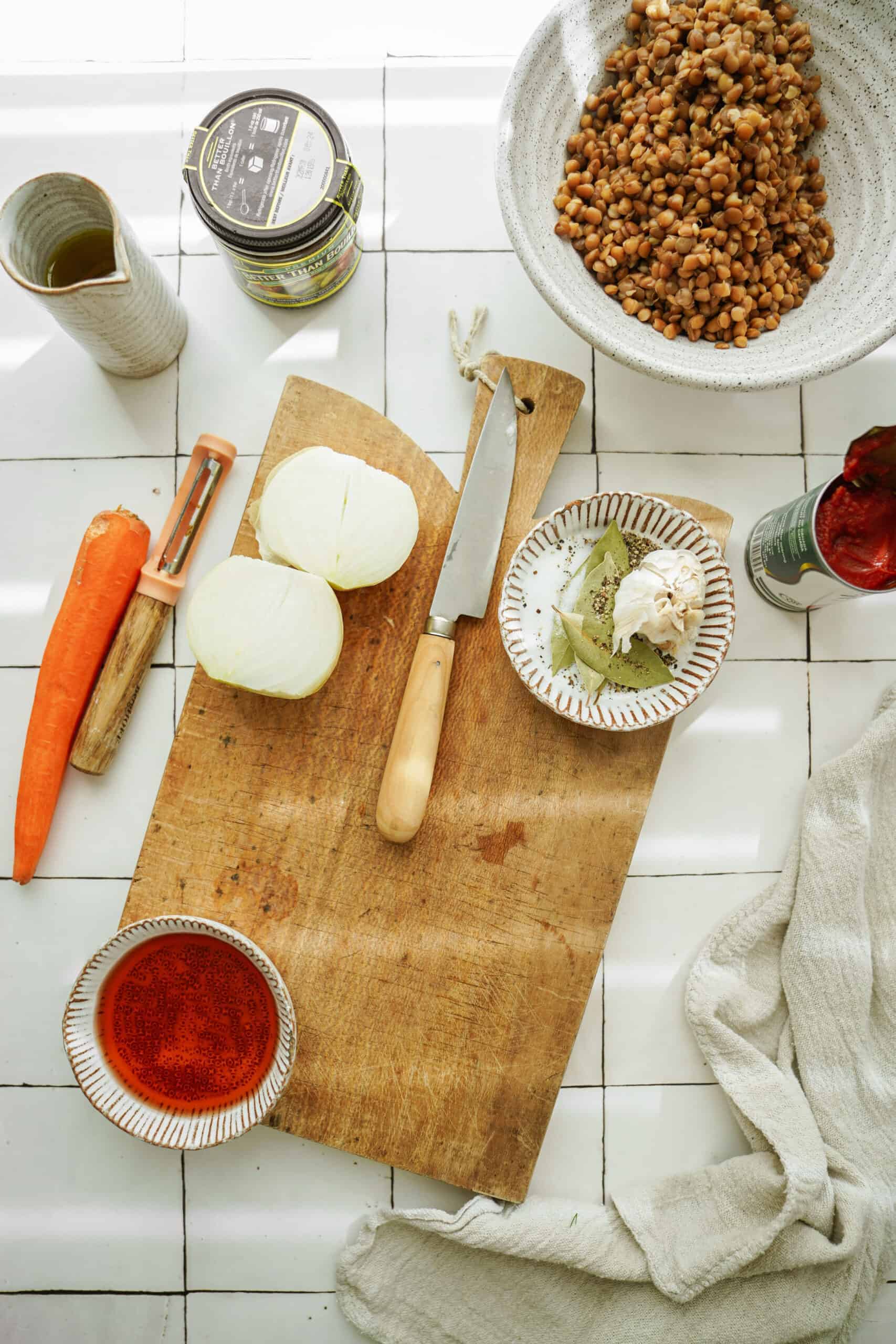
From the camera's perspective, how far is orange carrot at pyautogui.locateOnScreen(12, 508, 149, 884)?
3.00 ft

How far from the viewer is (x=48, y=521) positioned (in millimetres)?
995

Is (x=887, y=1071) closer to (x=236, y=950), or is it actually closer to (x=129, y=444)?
(x=236, y=950)

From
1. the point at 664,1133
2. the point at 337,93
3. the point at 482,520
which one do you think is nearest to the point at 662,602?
the point at 482,520

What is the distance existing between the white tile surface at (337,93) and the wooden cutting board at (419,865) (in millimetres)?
285

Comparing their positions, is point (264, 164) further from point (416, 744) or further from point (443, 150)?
point (416, 744)

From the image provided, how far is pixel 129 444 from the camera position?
993 mm

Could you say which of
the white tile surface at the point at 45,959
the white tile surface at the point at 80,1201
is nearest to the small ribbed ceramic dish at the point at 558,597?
the white tile surface at the point at 45,959

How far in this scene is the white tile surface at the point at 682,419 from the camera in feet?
3.25

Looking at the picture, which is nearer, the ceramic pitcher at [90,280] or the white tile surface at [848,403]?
the ceramic pitcher at [90,280]

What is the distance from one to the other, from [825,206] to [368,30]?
0.59m

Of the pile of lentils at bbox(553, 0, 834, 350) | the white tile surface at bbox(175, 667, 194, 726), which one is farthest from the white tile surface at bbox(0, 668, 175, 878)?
the pile of lentils at bbox(553, 0, 834, 350)

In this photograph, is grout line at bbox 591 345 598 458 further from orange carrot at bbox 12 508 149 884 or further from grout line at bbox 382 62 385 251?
orange carrot at bbox 12 508 149 884

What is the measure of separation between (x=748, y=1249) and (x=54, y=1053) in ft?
2.69

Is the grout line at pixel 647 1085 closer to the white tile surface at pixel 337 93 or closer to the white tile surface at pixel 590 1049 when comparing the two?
the white tile surface at pixel 590 1049
